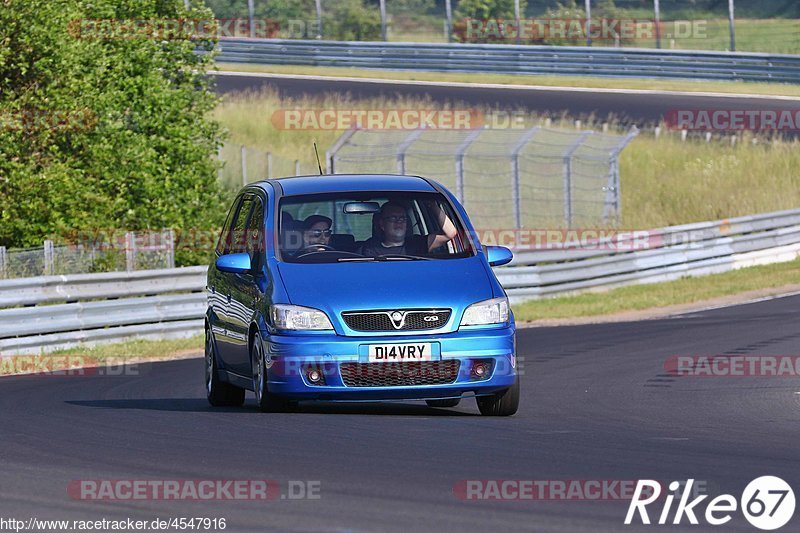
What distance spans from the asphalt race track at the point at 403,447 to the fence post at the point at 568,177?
615 inches

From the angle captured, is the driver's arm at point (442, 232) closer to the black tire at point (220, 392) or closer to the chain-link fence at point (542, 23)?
the black tire at point (220, 392)

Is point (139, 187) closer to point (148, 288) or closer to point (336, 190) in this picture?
point (148, 288)

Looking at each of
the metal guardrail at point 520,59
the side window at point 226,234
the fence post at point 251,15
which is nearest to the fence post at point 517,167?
the side window at point 226,234

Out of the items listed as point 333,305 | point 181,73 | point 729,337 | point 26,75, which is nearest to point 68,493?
point 333,305

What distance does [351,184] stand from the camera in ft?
37.8

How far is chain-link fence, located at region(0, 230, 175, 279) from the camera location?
774 inches

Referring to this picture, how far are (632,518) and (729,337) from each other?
11.9m

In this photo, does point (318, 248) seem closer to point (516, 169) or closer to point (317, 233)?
point (317, 233)

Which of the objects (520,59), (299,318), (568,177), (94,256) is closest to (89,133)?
(94,256)

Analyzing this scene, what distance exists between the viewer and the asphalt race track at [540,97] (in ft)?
138

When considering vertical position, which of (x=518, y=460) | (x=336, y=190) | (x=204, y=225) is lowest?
(x=204, y=225)

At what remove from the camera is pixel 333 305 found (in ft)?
33.2

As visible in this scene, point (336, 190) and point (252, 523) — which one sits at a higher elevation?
point (336, 190)

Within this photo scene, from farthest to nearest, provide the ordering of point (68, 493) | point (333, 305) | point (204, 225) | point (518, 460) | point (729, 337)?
point (204, 225)
point (729, 337)
point (333, 305)
point (518, 460)
point (68, 493)
